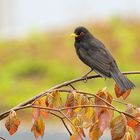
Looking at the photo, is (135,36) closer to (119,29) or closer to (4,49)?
(119,29)

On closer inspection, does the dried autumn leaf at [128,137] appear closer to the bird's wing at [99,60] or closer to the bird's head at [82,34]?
the bird's wing at [99,60]

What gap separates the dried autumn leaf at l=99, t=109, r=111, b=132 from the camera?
3559 mm

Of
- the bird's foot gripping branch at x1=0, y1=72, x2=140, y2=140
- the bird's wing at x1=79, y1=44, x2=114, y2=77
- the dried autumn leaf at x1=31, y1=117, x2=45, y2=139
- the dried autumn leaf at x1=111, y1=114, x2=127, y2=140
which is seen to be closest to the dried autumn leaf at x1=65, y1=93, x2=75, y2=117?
the bird's foot gripping branch at x1=0, y1=72, x2=140, y2=140

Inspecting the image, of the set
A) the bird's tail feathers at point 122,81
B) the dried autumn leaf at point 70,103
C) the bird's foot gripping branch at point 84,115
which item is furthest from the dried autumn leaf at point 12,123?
the bird's tail feathers at point 122,81

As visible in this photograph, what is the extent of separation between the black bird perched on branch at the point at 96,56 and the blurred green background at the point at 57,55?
19.1 ft

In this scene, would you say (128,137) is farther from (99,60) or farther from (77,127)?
(99,60)

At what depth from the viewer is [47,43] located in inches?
572

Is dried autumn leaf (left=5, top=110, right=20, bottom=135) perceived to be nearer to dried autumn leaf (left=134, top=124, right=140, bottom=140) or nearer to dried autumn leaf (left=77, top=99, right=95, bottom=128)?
dried autumn leaf (left=77, top=99, right=95, bottom=128)

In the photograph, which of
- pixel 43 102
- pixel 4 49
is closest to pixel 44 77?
pixel 4 49

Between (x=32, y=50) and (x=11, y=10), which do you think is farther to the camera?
(x=11, y=10)

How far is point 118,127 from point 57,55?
1082 centimetres

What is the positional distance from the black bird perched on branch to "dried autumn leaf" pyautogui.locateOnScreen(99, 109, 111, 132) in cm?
146

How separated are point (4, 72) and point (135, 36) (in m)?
2.52

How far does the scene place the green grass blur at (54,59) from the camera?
1290cm
